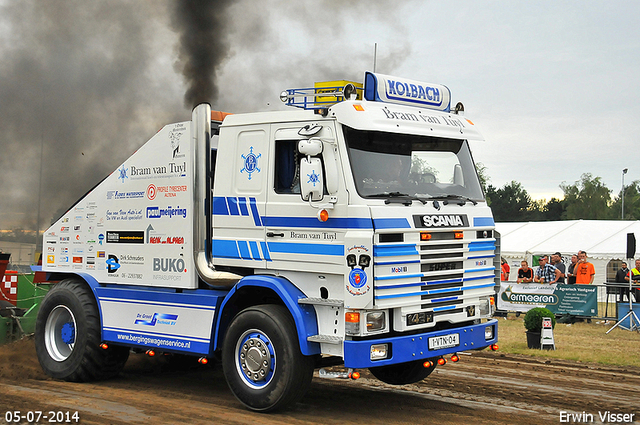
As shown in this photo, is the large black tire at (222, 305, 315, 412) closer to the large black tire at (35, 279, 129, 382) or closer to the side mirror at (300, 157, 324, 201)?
the side mirror at (300, 157, 324, 201)

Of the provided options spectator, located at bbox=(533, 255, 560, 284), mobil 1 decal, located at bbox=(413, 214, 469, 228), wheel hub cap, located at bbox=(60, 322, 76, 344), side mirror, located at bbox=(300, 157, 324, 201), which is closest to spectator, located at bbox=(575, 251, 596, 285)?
spectator, located at bbox=(533, 255, 560, 284)

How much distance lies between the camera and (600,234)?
92.4 feet

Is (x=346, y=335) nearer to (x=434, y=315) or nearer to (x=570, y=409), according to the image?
(x=434, y=315)

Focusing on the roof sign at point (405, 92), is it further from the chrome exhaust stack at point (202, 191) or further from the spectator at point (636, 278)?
the spectator at point (636, 278)

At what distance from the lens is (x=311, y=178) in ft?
22.7

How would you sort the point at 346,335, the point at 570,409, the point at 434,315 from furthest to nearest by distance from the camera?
the point at 570,409
the point at 434,315
the point at 346,335

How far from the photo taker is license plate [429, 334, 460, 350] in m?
7.36

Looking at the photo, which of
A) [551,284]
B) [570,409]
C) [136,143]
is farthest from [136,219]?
[551,284]

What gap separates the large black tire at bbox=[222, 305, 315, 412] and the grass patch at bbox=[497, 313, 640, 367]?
281 inches

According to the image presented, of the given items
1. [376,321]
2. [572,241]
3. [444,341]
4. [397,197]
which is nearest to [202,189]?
[397,197]

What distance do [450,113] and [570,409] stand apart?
12.5 feet

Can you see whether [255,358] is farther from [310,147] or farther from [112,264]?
[112,264]

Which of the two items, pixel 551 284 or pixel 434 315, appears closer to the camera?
pixel 434 315

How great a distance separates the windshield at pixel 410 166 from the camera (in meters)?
7.23
